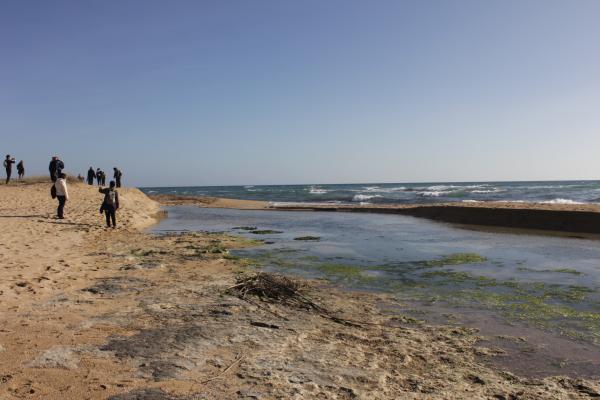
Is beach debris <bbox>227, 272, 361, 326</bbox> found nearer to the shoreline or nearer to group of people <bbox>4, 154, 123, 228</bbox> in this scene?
group of people <bbox>4, 154, 123, 228</bbox>

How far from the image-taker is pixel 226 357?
4.41m

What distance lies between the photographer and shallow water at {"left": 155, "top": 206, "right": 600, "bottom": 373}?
661cm

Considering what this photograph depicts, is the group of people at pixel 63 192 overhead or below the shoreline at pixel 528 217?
overhead

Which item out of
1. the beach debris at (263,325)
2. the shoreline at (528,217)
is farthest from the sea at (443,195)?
the beach debris at (263,325)

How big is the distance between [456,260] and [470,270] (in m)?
1.34

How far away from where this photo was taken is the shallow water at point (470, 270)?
6605 mm

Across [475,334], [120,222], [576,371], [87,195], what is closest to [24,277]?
[475,334]

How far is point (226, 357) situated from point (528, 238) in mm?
14938

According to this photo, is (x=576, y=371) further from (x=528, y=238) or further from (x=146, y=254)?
(x=528, y=238)

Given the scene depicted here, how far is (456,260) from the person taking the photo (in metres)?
11.4

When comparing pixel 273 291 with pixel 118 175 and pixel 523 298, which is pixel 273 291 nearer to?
pixel 523 298

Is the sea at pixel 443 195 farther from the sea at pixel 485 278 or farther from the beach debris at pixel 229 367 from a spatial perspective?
the beach debris at pixel 229 367

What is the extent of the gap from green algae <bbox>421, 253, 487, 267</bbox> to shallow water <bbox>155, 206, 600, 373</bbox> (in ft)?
0.08

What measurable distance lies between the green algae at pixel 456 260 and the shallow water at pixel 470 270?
3 cm
